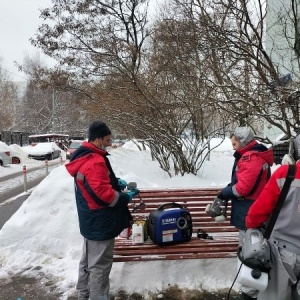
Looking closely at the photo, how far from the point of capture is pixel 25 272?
4609 millimetres

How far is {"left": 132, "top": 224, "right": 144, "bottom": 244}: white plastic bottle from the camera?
418 cm

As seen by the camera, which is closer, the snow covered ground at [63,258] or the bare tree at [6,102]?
the snow covered ground at [63,258]

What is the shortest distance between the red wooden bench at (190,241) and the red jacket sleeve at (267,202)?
59.5 inches

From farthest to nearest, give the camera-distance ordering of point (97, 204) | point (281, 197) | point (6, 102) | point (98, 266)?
point (6, 102)
point (98, 266)
point (97, 204)
point (281, 197)

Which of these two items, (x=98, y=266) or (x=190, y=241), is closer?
(x=98, y=266)

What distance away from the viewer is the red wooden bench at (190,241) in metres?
3.90

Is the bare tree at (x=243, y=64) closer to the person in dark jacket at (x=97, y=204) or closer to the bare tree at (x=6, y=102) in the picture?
the person in dark jacket at (x=97, y=204)

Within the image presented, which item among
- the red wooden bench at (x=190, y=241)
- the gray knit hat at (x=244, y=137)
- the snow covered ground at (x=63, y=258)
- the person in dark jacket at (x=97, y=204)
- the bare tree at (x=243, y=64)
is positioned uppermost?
the bare tree at (x=243, y=64)

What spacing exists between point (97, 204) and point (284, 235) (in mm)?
1626

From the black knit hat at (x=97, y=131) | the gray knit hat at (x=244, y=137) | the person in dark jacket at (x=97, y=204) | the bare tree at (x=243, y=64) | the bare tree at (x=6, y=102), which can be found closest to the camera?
the person in dark jacket at (x=97, y=204)

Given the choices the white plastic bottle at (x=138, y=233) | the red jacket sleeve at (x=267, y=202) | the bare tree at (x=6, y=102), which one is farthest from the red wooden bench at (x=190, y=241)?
the bare tree at (x=6, y=102)

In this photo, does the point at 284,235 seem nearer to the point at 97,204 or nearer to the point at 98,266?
the point at 97,204

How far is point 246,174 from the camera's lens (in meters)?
3.41

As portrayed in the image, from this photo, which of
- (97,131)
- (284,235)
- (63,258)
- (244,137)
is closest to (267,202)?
(284,235)
